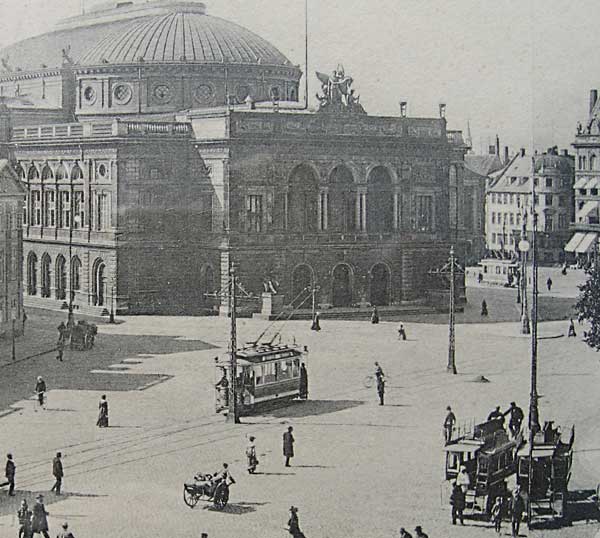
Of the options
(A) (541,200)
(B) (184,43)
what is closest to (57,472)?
(B) (184,43)

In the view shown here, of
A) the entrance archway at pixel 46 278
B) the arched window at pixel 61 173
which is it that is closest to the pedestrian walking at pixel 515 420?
the arched window at pixel 61 173

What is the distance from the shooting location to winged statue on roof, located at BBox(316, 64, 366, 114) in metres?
66.6

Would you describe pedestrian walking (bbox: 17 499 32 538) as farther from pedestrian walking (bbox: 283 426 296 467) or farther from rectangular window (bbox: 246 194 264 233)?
rectangular window (bbox: 246 194 264 233)

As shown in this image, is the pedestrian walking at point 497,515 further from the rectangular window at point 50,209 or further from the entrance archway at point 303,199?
the rectangular window at point 50,209

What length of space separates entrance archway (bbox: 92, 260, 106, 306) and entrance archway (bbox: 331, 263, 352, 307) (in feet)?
39.7

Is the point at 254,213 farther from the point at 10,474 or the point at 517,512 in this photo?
the point at 517,512

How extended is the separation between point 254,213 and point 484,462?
38.3 meters

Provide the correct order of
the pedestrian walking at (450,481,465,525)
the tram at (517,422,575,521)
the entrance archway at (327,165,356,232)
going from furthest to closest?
the entrance archway at (327,165,356,232), the tram at (517,422,575,521), the pedestrian walking at (450,481,465,525)

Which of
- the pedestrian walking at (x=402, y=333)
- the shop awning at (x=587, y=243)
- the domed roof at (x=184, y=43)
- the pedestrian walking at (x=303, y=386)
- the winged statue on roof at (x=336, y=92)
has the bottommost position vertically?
the pedestrian walking at (x=303, y=386)

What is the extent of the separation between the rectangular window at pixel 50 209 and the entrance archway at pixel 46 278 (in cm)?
191

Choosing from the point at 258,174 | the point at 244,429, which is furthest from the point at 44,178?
the point at 244,429

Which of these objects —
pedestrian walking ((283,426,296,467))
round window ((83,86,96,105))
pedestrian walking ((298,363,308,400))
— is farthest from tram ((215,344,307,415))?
round window ((83,86,96,105))

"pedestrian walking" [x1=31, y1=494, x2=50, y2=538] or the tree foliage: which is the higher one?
the tree foliage

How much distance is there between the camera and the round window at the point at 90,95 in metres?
80.1
